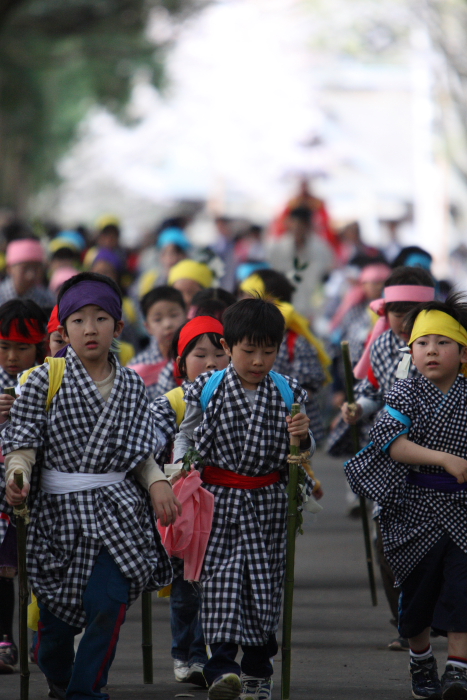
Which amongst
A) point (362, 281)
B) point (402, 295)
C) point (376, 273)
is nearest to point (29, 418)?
point (402, 295)

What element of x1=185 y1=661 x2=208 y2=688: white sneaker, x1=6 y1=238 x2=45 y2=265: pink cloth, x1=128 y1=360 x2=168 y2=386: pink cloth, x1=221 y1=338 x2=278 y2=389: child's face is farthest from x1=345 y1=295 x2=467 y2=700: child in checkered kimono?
x1=6 y1=238 x2=45 y2=265: pink cloth

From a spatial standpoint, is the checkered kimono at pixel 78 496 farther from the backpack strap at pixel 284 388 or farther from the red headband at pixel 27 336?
the red headband at pixel 27 336

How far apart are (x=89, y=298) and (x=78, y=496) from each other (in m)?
0.78

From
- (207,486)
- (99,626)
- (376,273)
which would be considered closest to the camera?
(99,626)

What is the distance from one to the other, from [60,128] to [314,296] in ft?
78.7

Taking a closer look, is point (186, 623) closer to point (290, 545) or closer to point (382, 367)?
point (290, 545)

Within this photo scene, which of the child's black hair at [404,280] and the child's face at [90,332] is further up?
the child's black hair at [404,280]

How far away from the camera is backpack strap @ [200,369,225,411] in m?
5.12

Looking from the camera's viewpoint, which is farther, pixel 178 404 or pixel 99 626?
pixel 178 404

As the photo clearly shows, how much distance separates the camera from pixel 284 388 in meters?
5.18

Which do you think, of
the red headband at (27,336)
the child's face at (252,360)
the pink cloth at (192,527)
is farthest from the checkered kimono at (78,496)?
the red headband at (27,336)

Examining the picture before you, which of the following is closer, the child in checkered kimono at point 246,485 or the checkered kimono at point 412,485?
the child in checkered kimono at point 246,485

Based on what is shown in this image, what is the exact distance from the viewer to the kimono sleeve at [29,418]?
15.4 feet

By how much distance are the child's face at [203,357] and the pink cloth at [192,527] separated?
85cm
